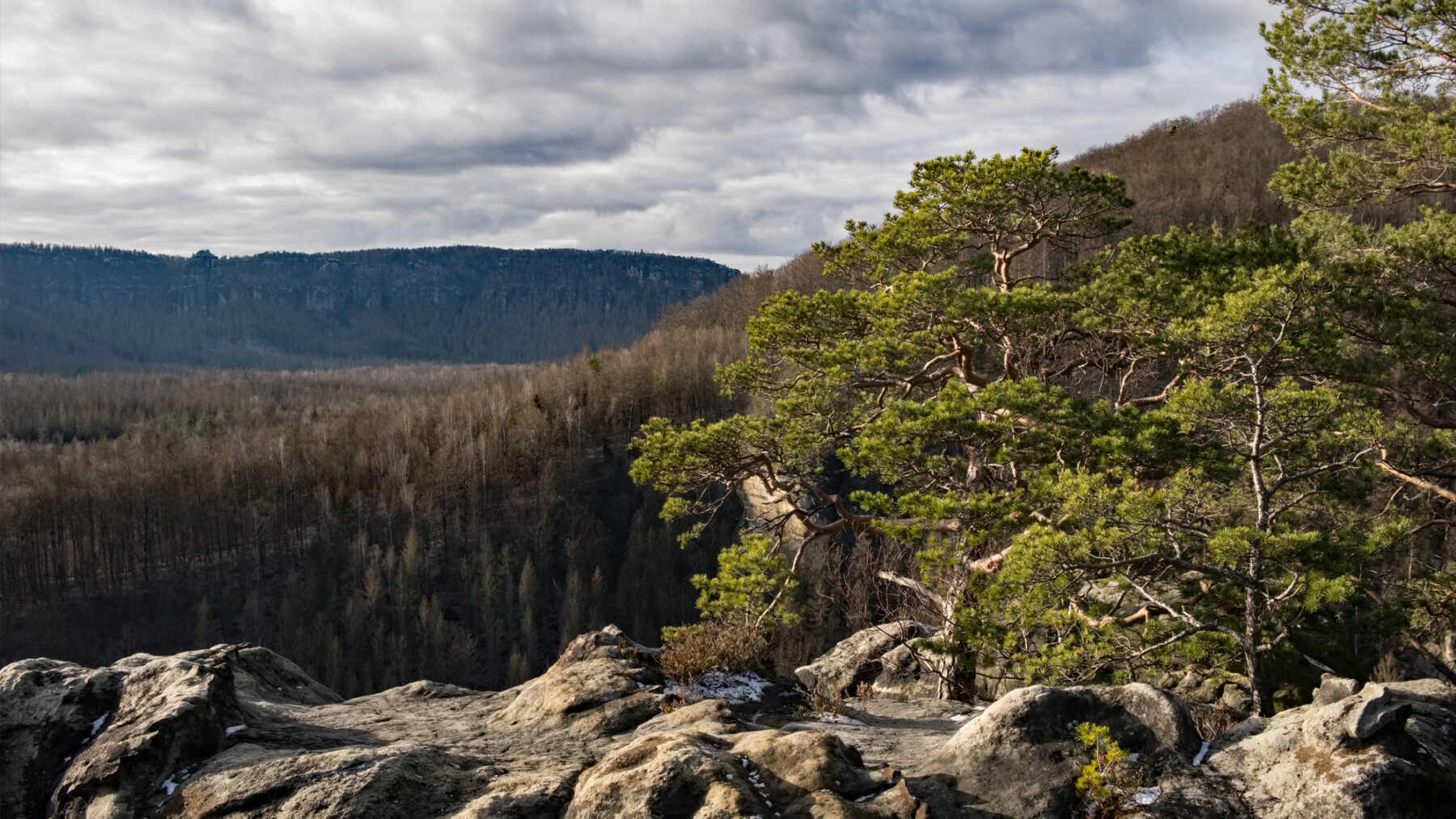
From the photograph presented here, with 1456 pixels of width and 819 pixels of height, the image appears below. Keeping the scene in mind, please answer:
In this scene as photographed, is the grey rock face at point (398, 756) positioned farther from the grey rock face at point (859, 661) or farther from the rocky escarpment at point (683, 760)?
the grey rock face at point (859, 661)

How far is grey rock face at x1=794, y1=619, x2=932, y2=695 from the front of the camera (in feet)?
49.9

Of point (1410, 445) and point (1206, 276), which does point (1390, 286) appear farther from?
point (1206, 276)

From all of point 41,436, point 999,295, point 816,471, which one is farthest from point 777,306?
point 41,436

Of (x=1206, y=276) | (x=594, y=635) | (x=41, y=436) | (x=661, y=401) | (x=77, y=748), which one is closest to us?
(x=77, y=748)

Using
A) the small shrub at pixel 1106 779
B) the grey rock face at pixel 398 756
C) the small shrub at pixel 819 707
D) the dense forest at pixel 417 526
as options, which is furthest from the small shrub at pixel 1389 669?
the dense forest at pixel 417 526

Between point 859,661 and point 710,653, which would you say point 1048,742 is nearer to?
point 710,653

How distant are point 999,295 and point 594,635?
25.2 feet

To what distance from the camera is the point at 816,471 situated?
16.1 m

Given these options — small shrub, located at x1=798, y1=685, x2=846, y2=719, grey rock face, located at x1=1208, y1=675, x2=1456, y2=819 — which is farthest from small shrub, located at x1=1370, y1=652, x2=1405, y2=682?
small shrub, located at x1=798, y1=685, x2=846, y2=719

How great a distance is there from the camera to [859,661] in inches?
620

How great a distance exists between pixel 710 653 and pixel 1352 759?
6606 millimetres

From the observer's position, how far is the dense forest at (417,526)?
65.5m

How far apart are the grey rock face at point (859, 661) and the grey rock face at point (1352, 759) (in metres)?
7.35

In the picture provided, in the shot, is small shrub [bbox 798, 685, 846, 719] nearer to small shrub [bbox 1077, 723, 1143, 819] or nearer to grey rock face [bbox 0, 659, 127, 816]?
small shrub [bbox 1077, 723, 1143, 819]
